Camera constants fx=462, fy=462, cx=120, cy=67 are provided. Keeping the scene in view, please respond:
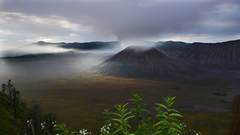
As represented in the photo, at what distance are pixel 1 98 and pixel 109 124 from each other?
144m

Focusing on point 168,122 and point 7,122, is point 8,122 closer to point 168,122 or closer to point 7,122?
point 7,122

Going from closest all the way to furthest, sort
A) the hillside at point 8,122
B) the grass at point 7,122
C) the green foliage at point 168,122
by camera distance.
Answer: the green foliage at point 168,122
the grass at point 7,122
the hillside at point 8,122

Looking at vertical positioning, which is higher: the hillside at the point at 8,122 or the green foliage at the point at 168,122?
the green foliage at the point at 168,122

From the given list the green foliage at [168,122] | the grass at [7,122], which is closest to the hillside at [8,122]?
the grass at [7,122]

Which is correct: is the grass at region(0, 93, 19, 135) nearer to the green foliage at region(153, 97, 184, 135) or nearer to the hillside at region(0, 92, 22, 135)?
the hillside at region(0, 92, 22, 135)

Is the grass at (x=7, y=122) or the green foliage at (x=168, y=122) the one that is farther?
the grass at (x=7, y=122)

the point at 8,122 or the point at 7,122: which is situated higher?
the point at 7,122

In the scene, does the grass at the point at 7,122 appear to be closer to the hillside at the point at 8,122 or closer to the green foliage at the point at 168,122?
the hillside at the point at 8,122

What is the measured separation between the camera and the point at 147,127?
7410 mm

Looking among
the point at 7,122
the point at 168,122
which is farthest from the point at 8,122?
the point at 168,122

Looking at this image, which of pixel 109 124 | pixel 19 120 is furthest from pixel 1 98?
pixel 109 124

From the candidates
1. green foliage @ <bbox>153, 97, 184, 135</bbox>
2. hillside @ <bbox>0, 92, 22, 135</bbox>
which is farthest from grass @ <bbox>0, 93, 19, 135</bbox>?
green foliage @ <bbox>153, 97, 184, 135</bbox>

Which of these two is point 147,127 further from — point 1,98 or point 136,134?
point 1,98

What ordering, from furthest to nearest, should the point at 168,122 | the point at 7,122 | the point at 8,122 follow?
the point at 8,122 < the point at 7,122 < the point at 168,122
